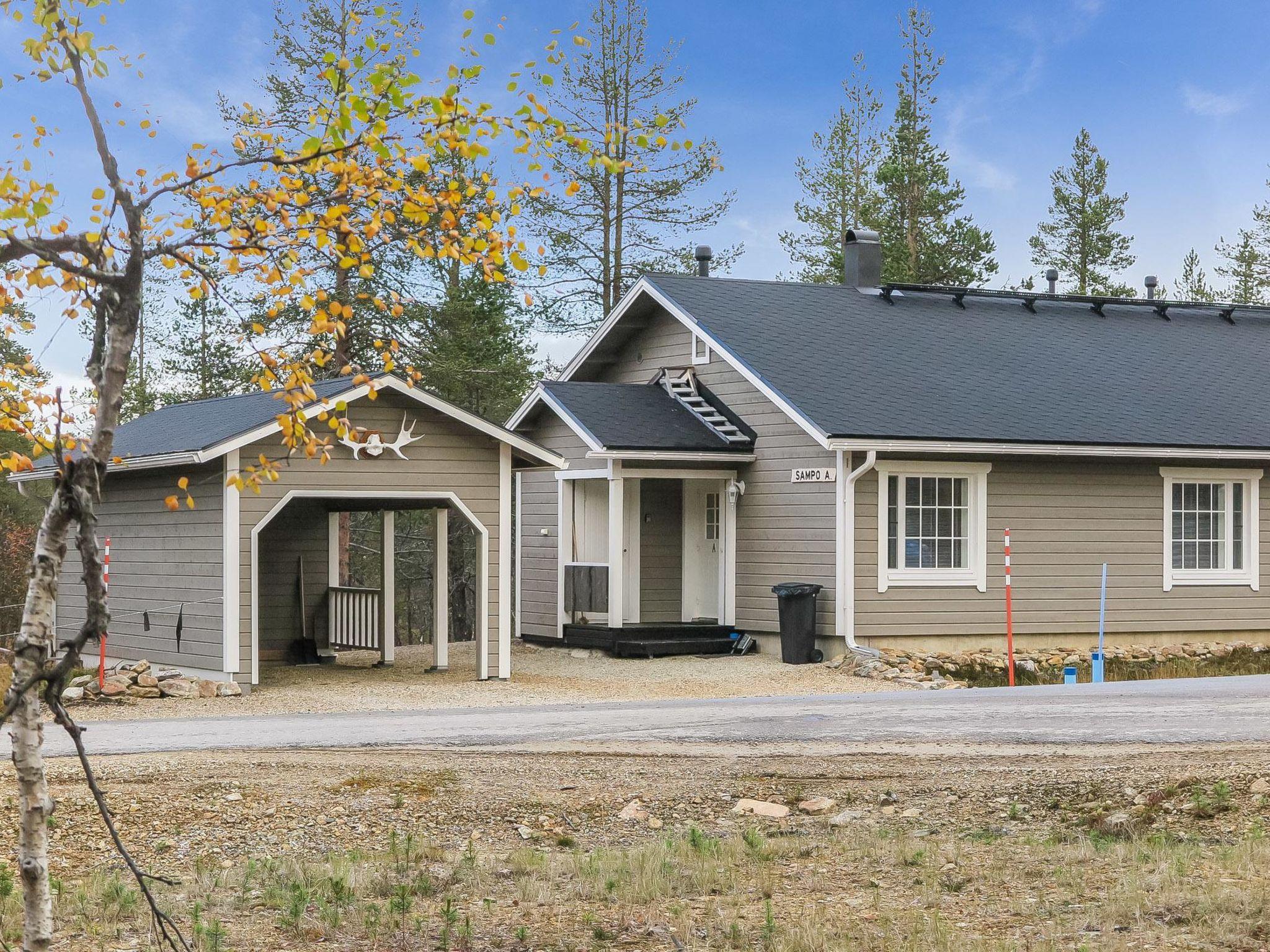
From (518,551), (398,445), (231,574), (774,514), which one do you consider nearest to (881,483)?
(774,514)

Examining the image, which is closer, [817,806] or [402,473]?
[817,806]

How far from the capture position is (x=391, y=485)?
16531mm

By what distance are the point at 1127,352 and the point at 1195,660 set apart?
221 inches

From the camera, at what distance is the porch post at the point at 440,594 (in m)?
18.7

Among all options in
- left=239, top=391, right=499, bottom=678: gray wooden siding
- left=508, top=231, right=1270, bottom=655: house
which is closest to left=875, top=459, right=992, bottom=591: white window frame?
left=508, top=231, right=1270, bottom=655: house

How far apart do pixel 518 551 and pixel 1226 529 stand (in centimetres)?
1028

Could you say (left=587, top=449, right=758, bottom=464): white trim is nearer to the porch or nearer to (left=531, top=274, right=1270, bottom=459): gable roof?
the porch

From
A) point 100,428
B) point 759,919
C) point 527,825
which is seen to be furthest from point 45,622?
point 527,825

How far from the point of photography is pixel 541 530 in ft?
74.3

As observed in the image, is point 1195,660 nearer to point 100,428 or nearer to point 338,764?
point 338,764

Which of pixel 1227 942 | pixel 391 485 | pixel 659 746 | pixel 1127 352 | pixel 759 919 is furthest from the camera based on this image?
pixel 1127 352

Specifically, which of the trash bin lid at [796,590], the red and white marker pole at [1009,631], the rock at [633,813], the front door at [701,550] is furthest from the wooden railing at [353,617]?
the rock at [633,813]

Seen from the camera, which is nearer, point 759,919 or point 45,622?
point 45,622

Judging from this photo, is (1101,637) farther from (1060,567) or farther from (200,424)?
(200,424)
